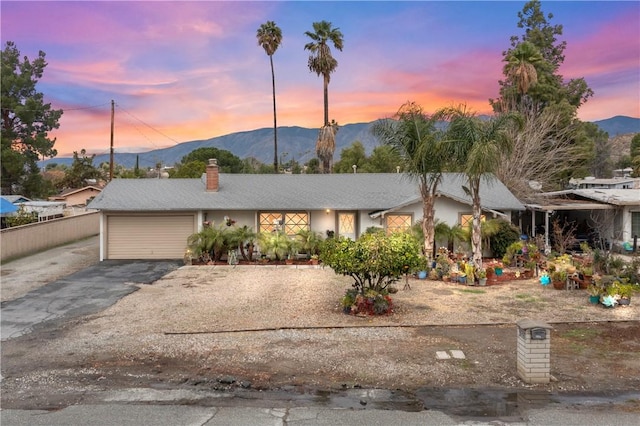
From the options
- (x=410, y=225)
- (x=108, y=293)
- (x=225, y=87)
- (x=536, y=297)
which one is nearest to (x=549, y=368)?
(x=536, y=297)

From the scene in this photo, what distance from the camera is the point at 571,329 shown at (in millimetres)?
10898

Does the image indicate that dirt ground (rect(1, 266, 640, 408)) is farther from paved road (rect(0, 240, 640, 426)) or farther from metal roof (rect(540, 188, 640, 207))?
metal roof (rect(540, 188, 640, 207))

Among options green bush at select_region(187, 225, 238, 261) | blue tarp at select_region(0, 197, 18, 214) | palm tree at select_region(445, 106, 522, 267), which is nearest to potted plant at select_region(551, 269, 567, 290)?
palm tree at select_region(445, 106, 522, 267)

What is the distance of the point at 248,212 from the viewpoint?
74.8 feet

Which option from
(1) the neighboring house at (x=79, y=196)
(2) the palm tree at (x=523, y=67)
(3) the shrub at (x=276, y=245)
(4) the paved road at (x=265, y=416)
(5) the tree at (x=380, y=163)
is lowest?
(4) the paved road at (x=265, y=416)

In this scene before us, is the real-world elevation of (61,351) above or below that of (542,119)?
below

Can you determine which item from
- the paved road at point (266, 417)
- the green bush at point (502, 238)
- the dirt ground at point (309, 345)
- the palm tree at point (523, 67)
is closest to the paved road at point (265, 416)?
the paved road at point (266, 417)

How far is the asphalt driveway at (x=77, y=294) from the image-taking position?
12273 mm

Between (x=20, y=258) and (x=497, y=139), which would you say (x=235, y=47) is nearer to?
(x=20, y=258)

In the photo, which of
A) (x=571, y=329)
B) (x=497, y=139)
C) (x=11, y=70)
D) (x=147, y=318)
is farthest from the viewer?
(x=11, y=70)

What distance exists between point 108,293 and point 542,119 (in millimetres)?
31303

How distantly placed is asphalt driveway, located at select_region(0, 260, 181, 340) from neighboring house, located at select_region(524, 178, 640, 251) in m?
18.5

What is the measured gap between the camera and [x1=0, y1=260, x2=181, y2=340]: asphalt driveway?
12.3m

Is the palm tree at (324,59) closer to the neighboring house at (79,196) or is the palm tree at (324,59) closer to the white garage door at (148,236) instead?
the white garage door at (148,236)
